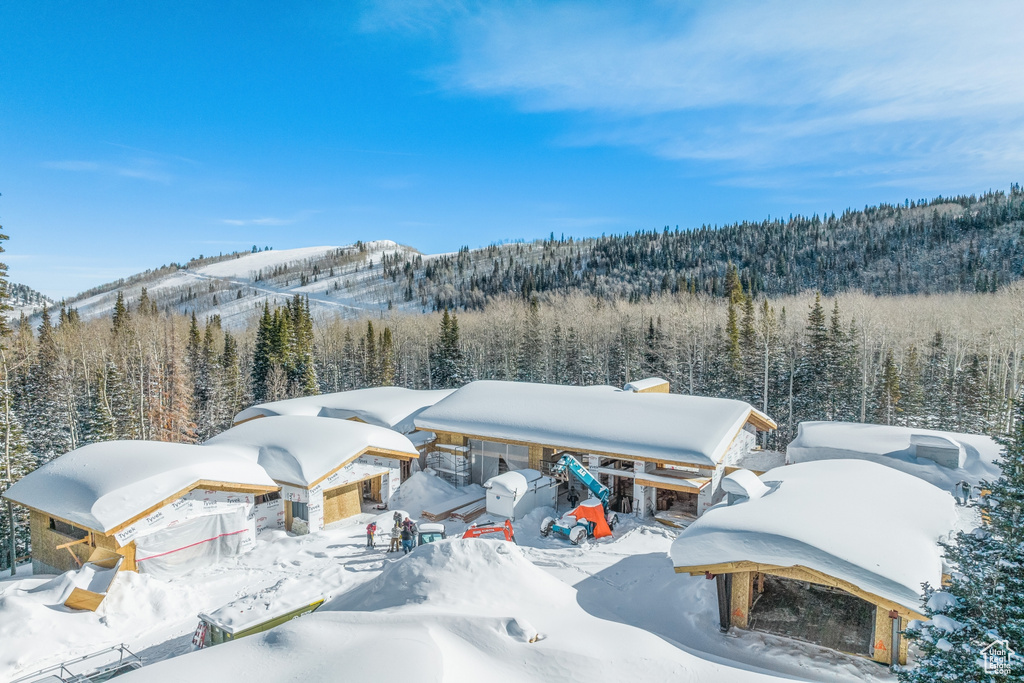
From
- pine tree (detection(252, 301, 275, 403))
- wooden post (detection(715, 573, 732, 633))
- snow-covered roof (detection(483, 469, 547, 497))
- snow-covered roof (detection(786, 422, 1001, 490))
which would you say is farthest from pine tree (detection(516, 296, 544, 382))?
wooden post (detection(715, 573, 732, 633))

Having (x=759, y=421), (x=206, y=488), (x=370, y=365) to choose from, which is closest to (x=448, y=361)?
(x=370, y=365)

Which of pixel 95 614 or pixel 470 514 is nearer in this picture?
pixel 95 614

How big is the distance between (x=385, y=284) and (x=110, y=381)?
4306 inches

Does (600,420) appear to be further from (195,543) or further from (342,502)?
(195,543)

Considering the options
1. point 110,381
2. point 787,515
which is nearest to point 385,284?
point 110,381

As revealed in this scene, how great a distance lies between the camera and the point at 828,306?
195ft

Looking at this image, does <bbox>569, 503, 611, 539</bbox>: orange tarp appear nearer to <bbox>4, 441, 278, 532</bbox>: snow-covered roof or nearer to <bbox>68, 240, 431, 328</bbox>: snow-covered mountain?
<bbox>4, 441, 278, 532</bbox>: snow-covered roof

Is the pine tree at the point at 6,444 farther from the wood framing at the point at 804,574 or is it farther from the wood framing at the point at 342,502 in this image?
the wood framing at the point at 804,574

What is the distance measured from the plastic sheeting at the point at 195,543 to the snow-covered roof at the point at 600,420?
10.0 meters

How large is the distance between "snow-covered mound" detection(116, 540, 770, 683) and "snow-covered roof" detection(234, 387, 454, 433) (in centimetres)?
1645

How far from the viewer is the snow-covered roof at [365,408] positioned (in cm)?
2986

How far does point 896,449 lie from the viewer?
77.2 ft

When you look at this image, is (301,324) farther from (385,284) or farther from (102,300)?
(102,300)

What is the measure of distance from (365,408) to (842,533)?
24865mm
